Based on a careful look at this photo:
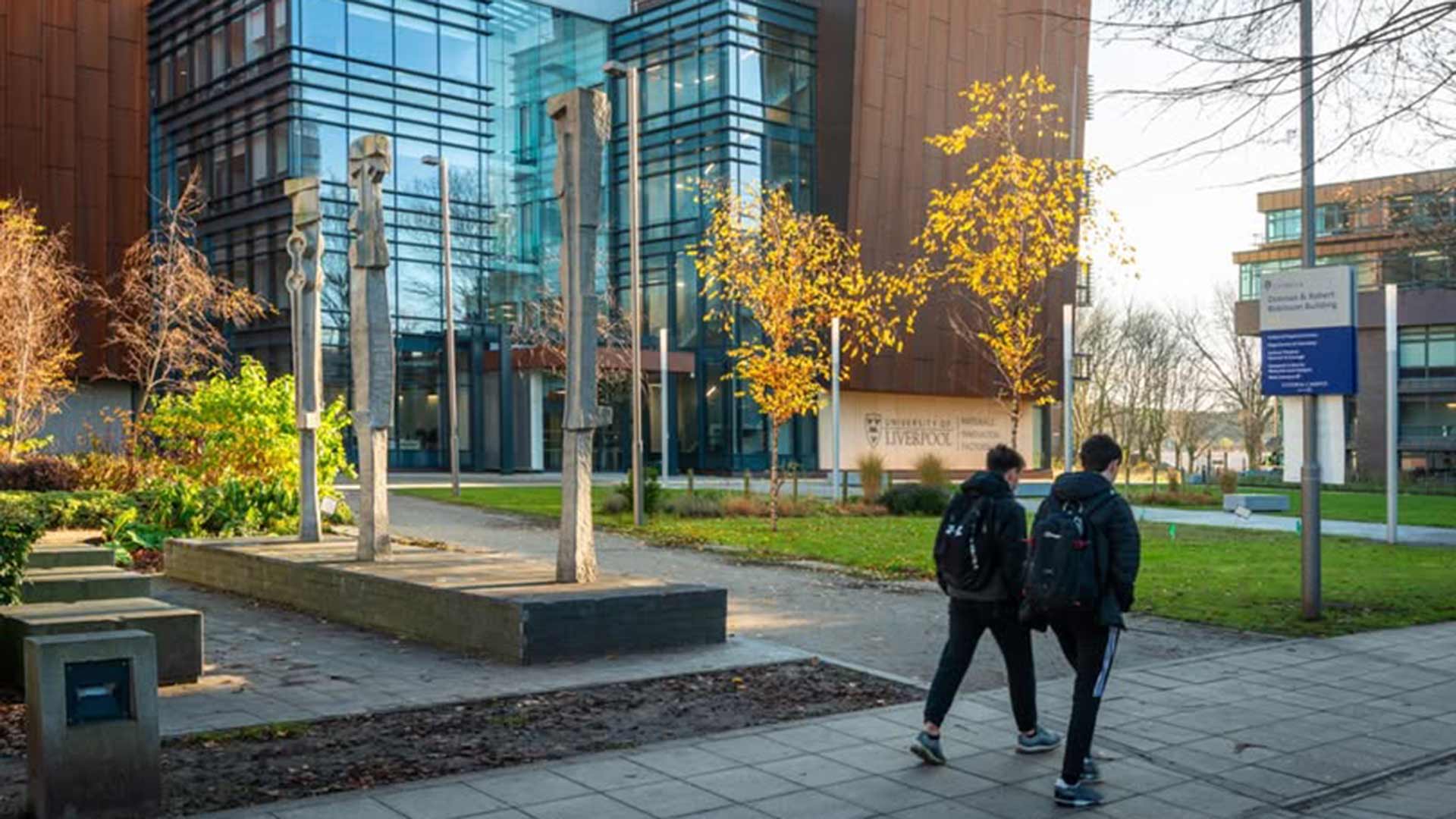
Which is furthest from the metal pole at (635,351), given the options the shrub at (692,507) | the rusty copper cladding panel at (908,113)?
the rusty copper cladding panel at (908,113)

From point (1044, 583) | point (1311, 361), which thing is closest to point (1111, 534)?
point (1044, 583)

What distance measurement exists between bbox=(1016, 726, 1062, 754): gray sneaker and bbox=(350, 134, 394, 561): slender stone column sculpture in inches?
290

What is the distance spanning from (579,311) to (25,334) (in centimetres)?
2037

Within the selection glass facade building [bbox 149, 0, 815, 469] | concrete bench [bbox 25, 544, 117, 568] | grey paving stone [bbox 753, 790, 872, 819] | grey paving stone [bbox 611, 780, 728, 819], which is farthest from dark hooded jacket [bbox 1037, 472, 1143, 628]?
glass facade building [bbox 149, 0, 815, 469]

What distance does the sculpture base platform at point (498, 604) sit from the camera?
9.50 m

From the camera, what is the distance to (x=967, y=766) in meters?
6.81

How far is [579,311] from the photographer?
421 inches

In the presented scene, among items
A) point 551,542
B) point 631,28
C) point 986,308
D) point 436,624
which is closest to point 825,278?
point 551,542

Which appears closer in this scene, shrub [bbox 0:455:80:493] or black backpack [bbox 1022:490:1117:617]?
black backpack [bbox 1022:490:1117:617]

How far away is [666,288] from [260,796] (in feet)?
136

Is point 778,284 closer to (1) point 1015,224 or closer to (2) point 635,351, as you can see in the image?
(2) point 635,351

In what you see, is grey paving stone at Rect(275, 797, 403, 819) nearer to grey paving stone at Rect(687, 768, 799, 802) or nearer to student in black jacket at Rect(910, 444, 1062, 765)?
grey paving stone at Rect(687, 768, 799, 802)

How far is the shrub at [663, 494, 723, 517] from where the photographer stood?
80.9 ft

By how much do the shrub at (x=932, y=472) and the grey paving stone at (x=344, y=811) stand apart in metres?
22.8
